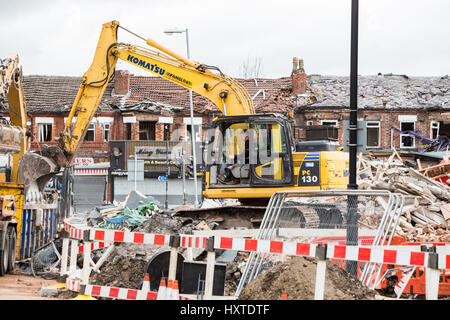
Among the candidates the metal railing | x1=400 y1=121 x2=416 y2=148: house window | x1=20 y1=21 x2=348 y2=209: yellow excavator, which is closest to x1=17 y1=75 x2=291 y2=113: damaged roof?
x1=400 y1=121 x2=416 y2=148: house window

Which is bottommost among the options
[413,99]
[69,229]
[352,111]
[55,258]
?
[55,258]

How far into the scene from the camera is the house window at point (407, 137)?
42281 millimetres

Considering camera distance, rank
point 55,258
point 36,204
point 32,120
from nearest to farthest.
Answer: point 55,258 < point 36,204 < point 32,120

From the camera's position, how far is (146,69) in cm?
1673

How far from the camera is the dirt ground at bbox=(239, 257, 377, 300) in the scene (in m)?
7.21

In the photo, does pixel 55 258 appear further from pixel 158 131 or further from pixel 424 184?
pixel 158 131

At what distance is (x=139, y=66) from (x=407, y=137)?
29120 mm

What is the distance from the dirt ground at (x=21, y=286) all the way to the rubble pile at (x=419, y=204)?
8375 millimetres

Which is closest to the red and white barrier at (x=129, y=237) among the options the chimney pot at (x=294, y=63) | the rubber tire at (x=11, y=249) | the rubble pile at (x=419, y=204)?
the rubber tire at (x=11, y=249)

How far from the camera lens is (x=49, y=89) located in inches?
1741

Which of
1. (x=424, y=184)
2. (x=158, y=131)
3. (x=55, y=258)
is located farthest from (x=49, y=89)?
(x=55, y=258)

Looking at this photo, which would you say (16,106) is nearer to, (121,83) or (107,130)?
(107,130)

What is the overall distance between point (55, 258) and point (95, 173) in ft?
84.5

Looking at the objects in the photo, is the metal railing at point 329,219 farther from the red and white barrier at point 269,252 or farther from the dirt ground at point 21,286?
the dirt ground at point 21,286
